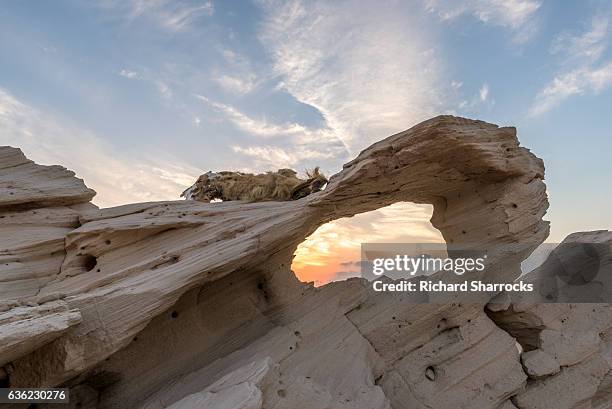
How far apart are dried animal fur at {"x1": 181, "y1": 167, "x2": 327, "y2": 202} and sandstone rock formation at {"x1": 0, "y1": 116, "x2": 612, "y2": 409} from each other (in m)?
1.10

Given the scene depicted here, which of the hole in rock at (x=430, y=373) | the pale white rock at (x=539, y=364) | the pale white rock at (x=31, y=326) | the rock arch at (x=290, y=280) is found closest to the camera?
the pale white rock at (x=31, y=326)

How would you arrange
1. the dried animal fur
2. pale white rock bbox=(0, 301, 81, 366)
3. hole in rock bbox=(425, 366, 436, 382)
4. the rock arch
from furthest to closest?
the dried animal fur → hole in rock bbox=(425, 366, 436, 382) → the rock arch → pale white rock bbox=(0, 301, 81, 366)

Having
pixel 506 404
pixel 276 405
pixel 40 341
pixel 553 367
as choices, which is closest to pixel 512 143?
pixel 553 367

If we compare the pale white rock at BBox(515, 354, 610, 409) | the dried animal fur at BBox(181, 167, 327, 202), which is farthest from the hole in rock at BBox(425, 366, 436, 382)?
the dried animal fur at BBox(181, 167, 327, 202)

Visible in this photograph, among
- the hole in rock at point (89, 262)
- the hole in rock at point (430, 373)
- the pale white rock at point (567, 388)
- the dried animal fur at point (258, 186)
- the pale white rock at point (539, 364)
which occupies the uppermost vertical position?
the dried animal fur at point (258, 186)

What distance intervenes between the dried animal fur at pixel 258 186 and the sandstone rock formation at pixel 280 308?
3.60 ft

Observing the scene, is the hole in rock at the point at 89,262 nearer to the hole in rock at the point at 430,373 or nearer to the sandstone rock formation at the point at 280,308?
the sandstone rock formation at the point at 280,308

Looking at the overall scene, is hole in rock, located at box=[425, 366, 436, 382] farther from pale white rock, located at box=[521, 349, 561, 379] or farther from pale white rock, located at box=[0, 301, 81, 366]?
pale white rock, located at box=[0, 301, 81, 366]

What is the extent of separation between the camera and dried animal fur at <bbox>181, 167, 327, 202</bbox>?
40.6 ft

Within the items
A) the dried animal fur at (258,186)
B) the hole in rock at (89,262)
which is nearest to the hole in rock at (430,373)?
the dried animal fur at (258,186)

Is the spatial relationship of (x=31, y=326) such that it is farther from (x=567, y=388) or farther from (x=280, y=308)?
(x=567, y=388)

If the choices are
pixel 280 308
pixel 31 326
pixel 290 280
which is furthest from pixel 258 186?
pixel 31 326

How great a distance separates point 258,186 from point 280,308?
3.66 metres

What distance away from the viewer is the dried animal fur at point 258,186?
1237 centimetres
